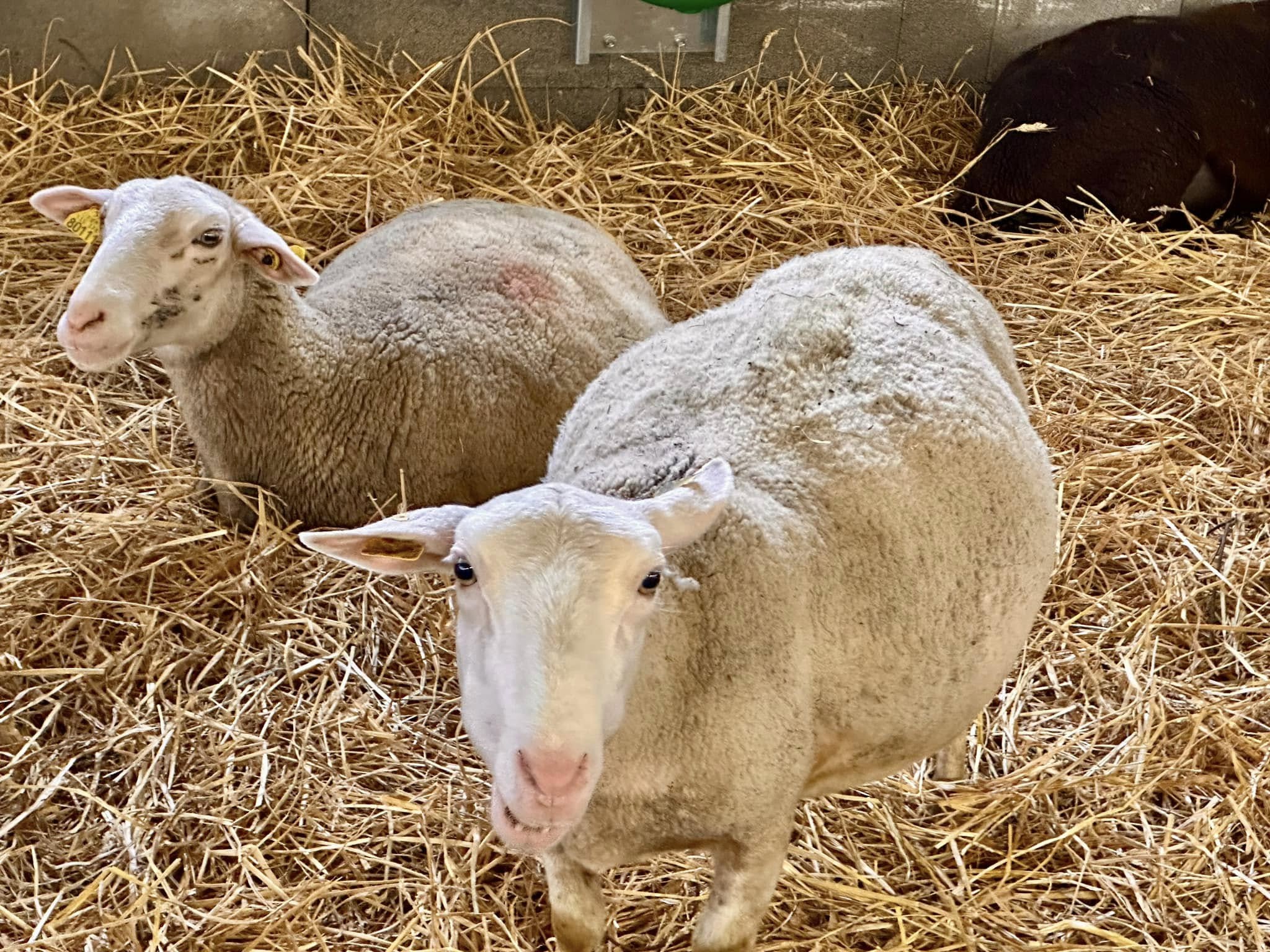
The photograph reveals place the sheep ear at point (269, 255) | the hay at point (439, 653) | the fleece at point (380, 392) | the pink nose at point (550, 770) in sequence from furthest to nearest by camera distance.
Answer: the fleece at point (380, 392), the sheep ear at point (269, 255), the hay at point (439, 653), the pink nose at point (550, 770)

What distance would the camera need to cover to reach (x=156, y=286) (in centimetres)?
301

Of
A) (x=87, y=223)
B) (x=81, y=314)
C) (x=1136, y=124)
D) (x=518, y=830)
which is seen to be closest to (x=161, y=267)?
(x=81, y=314)

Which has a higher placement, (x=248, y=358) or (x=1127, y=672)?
(x=248, y=358)

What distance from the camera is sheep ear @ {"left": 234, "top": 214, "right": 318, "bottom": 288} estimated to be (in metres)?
3.18

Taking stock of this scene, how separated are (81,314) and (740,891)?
1.91 metres

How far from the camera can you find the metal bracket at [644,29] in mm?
5020

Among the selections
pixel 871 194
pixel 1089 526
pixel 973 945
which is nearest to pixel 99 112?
pixel 871 194

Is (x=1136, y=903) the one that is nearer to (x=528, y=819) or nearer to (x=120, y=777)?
(x=528, y=819)

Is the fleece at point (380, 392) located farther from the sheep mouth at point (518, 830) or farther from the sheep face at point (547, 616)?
the sheep mouth at point (518, 830)

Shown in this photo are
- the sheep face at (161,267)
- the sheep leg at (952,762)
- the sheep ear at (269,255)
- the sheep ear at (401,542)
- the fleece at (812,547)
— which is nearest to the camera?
the sheep ear at (401,542)

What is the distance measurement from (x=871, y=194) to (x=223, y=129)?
95.2 inches

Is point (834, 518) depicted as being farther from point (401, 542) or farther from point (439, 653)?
point (439, 653)

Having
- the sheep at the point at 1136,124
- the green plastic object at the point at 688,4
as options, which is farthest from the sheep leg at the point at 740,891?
the sheep at the point at 1136,124

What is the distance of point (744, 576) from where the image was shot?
1996 millimetres
